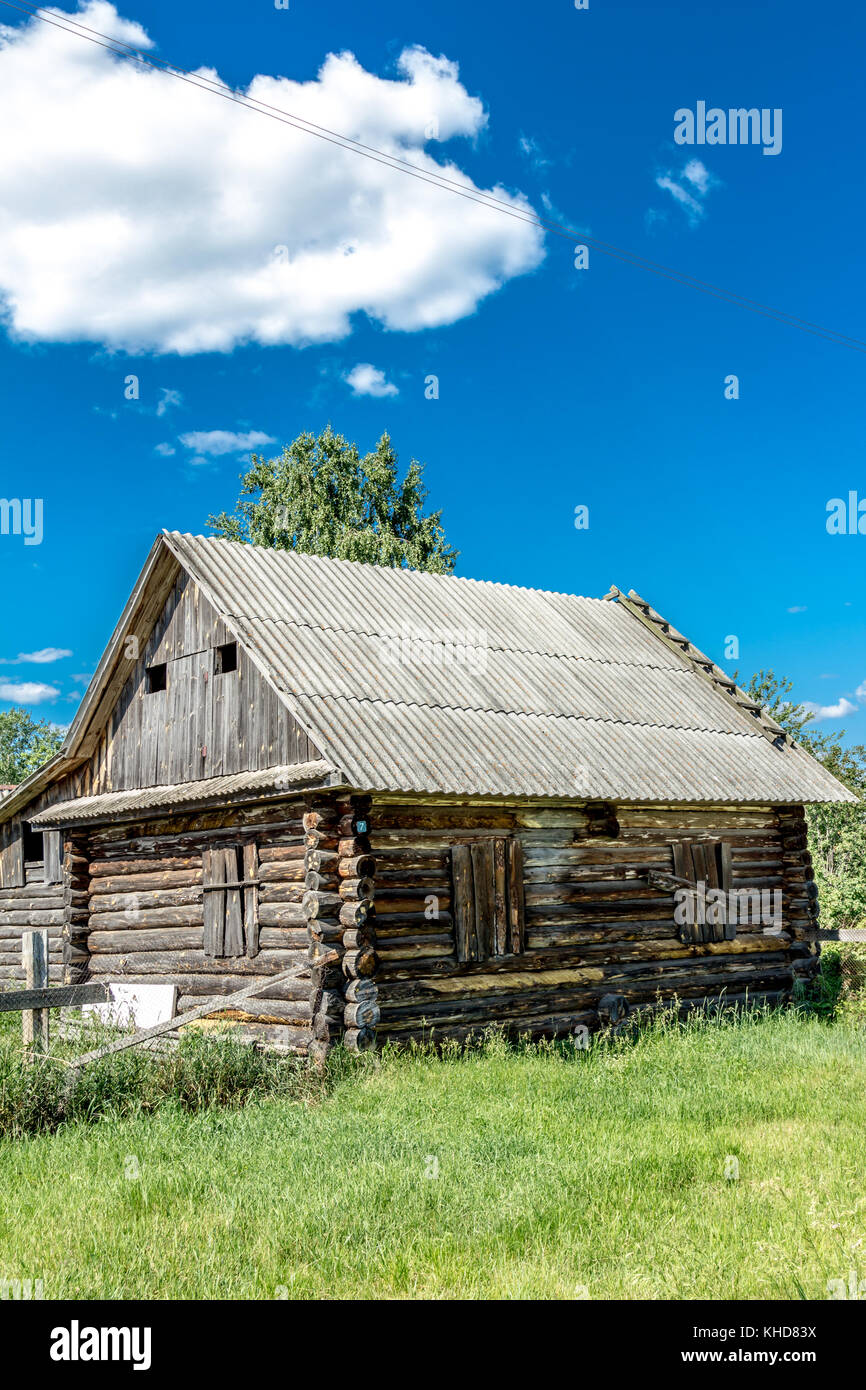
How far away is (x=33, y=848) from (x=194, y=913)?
799cm

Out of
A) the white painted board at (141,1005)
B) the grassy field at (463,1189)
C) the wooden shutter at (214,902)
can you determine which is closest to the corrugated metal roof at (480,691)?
the wooden shutter at (214,902)

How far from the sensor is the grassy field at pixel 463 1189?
557 cm

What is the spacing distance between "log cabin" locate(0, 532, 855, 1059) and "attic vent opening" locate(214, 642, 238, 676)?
0.11 feet

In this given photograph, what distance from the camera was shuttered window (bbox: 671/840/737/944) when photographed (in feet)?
51.9

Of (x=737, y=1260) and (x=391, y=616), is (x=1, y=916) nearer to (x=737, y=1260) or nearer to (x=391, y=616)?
(x=391, y=616)

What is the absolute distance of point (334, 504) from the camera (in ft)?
119

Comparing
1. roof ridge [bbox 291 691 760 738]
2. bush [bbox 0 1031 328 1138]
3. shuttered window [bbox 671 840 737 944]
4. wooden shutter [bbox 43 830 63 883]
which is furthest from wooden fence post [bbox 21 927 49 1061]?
wooden shutter [bbox 43 830 63 883]

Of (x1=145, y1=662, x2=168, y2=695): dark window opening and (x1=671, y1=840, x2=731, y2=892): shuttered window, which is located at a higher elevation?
(x1=145, y1=662, x2=168, y2=695): dark window opening

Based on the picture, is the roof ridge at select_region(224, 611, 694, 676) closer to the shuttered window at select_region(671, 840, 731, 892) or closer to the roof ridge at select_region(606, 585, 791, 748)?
the roof ridge at select_region(606, 585, 791, 748)

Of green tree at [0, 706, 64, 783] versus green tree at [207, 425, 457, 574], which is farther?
green tree at [0, 706, 64, 783]

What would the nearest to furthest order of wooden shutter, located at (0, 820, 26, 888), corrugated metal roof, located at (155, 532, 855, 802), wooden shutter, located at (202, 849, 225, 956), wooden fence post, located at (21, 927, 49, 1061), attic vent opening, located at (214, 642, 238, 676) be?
wooden fence post, located at (21, 927, 49, 1061)
corrugated metal roof, located at (155, 532, 855, 802)
wooden shutter, located at (202, 849, 225, 956)
attic vent opening, located at (214, 642, 238, 676)
wooden shutter, located at (0, 820, 26, 888)

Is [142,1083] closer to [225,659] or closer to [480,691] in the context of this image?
[225,659]

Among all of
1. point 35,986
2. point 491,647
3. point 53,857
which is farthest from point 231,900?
point 53,857

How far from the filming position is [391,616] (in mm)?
16219
